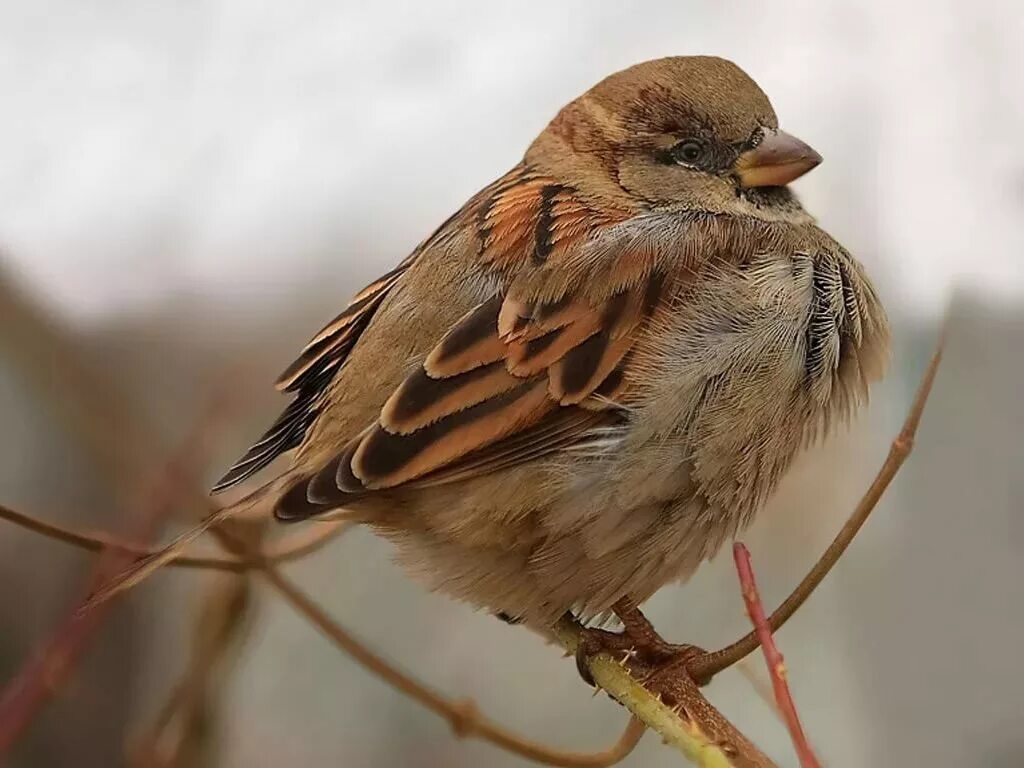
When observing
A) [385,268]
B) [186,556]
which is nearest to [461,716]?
[186,556]

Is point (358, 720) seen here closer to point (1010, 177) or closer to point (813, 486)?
point (813, 486)

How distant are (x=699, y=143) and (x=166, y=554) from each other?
721 millimetres

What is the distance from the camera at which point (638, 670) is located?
3.40 feet

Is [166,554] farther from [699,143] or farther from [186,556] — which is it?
[699,143]

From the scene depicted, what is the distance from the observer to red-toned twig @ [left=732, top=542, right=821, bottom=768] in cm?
63

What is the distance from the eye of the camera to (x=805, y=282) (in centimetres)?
106

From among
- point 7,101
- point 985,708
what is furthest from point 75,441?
point 985,708

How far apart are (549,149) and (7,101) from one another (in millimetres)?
1220

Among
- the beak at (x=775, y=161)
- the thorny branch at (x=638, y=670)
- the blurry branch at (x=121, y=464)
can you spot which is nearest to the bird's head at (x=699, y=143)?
the beak at (x=775, y=161)

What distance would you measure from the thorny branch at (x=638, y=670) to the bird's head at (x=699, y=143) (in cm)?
28

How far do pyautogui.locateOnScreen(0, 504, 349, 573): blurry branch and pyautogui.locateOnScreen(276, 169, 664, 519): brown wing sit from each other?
0.78 ft

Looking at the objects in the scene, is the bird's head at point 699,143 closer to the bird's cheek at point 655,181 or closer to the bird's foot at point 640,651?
the bird's cheek at point 655,181

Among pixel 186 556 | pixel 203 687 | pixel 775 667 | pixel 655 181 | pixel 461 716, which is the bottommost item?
pixel 461 716

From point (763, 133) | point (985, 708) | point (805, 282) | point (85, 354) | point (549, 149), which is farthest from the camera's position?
point (985, 708)
